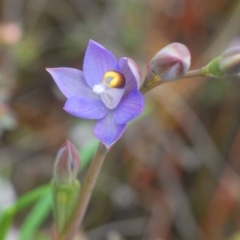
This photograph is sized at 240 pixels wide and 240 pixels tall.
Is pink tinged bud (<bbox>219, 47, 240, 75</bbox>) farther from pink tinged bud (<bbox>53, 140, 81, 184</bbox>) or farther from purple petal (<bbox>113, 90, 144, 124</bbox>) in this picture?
pink tinged bud (<bbox>53, 140, 81, 184</bbox>)

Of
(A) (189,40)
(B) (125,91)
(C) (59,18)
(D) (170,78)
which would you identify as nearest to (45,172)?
(C) (59,18)

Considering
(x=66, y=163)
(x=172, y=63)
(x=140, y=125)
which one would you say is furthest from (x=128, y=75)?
(x=140, y=125)

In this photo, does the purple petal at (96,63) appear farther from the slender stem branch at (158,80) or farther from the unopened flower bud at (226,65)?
the unopened flower bud at (226,65)

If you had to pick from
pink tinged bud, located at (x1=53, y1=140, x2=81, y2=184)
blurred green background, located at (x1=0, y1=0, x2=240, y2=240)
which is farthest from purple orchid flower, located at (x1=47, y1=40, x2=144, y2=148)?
blurred green background, located at (x1=0, y1=0, x2=240, y2=240)

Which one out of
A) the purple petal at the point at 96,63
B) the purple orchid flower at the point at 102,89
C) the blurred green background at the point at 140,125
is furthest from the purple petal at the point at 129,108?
the blurred green background at the point at 140,125

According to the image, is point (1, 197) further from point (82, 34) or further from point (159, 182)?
point (82, 34)

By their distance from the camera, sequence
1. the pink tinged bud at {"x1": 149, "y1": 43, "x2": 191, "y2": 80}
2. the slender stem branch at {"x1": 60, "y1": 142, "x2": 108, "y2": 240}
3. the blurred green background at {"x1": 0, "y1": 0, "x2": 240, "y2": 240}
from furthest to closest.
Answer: the blurred green background at {"x1": 0, "y1": 0, "x2": 240, "y2": 240} → the slender stem branch at {"x1": 60, "y1": 142, "x2": 108, "y2": 240} → the pink tinged bud at {"x1": 149, "y1": 43, "x2": 191, "y2": 80}
